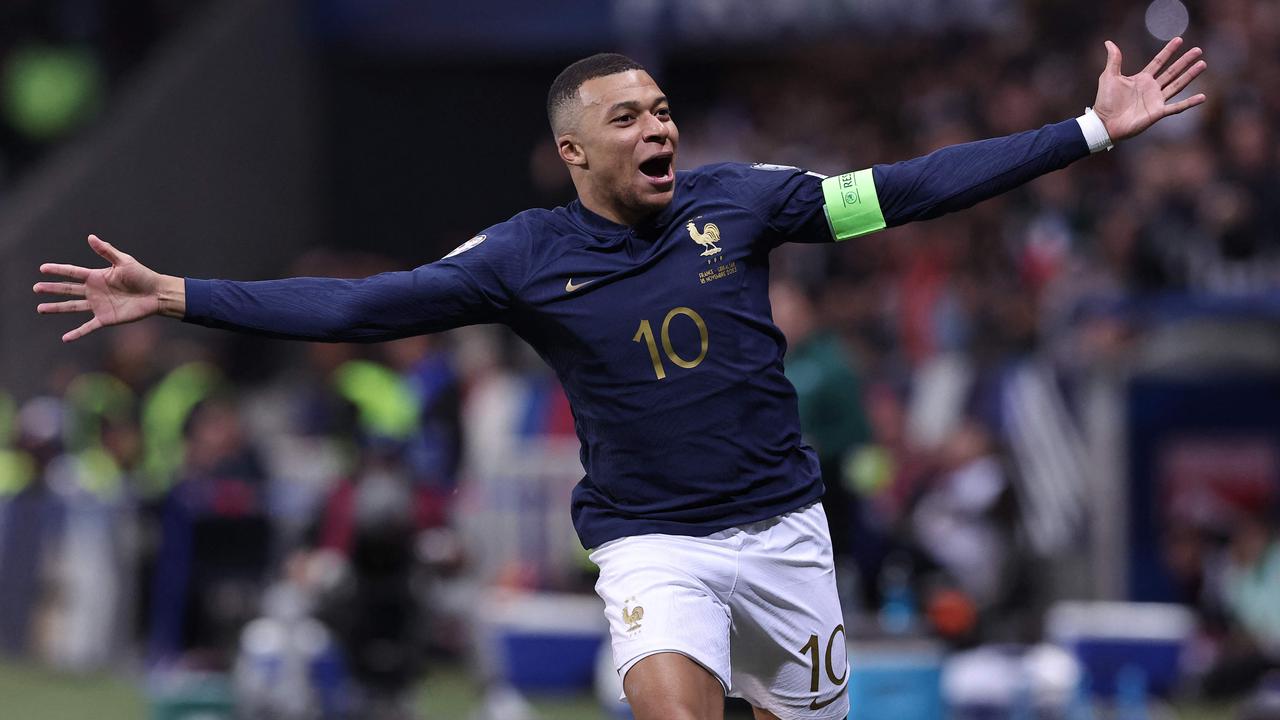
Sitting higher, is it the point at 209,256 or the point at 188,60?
the point at 188,60

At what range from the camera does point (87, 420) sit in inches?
610

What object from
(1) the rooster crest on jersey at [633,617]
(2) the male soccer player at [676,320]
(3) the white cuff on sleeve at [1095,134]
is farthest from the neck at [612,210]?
(3) the white cuff on sleeve at [1095,134]

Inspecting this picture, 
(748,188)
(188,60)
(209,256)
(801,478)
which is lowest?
(801,478)

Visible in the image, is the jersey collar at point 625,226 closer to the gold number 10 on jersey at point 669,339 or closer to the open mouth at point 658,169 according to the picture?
the open mouth at point 658,169

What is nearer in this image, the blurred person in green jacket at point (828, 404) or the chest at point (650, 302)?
the chest at point (650, 302)

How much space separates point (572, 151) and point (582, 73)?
227 mm

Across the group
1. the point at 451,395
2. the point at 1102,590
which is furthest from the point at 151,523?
the point at 1102,590

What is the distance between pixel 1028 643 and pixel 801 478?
15.0ft

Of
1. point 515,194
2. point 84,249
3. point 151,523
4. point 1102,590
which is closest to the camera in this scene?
point 1102,590

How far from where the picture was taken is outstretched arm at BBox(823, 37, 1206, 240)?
560 cm

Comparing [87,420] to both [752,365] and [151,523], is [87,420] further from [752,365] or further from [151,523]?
[752,365]

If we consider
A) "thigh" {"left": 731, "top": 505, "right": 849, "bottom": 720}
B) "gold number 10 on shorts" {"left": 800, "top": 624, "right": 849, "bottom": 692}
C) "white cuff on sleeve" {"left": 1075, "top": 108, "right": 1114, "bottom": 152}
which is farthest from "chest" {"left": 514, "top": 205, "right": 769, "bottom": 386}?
"white cuff on sleeve" {"left": 1075, "top": 108, "right": 1114, "bottom": 152}

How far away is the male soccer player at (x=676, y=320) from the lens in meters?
5.57

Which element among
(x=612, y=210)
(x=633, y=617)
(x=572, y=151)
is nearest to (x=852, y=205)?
(x=612, y=210)
